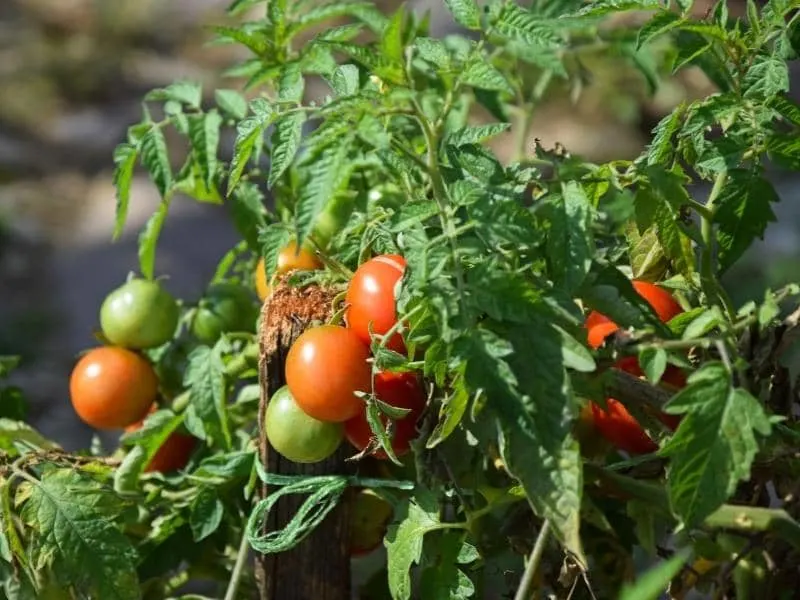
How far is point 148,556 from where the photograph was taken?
4.32 ft

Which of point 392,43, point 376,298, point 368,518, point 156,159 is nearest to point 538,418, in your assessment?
point 376,298

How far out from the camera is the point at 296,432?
3.49 ft

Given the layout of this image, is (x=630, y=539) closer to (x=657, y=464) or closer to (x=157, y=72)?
(x=657, y=464)

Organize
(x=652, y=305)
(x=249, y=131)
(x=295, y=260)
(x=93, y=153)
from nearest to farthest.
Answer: (x=249, y=131)
(x=652, y=305)
(x=295, y=260)
(x=93, y=153)

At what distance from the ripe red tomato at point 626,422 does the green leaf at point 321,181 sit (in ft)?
1.06

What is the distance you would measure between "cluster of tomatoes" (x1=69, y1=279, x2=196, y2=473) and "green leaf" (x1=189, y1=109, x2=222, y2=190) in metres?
→ 0.15

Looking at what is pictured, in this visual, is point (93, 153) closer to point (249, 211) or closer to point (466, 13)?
point (249, 211)

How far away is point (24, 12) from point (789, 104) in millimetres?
4688

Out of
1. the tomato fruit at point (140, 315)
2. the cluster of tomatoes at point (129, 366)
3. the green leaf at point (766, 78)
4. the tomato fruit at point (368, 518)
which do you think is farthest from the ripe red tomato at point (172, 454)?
the green leaf at point (766, 78)

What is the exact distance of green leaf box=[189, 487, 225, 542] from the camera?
123 cm

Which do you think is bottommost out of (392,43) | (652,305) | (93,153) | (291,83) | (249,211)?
(93,153)

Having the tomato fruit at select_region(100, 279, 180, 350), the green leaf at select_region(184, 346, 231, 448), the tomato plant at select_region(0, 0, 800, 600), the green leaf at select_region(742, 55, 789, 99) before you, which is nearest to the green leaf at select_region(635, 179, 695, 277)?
the tomato plant at select_region(0, 0, 800, 600)

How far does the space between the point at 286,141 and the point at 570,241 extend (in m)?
0.23

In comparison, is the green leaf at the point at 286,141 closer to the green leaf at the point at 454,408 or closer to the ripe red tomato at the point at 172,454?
the green leaf at the point at 454,408
